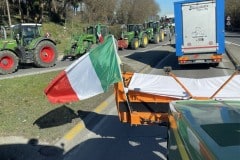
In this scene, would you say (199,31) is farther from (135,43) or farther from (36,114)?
(135,43)

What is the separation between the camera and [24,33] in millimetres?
20781

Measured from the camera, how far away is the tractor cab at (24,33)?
2067 centimetres

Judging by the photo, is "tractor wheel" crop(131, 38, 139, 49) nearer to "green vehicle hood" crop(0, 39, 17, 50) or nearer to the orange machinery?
"green vehicle hood" crop(0, 39, 17, 50)

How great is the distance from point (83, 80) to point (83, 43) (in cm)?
2043

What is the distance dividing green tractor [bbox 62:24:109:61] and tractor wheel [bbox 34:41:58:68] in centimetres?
344

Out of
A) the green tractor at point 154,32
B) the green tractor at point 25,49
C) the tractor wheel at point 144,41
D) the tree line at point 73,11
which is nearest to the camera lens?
the green tractor at point 25,49

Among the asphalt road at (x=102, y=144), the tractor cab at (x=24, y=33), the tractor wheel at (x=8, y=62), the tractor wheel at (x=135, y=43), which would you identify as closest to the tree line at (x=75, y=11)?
the tractor wheel at (x=135, y=43)

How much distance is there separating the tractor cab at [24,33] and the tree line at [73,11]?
14048mm

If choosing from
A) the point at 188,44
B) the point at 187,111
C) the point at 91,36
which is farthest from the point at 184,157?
the point at 91,36

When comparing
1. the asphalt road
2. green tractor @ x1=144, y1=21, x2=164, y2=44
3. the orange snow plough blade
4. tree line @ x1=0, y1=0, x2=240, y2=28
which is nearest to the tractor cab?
tree line @ x1=0, y1=0, x2=240, y2=28

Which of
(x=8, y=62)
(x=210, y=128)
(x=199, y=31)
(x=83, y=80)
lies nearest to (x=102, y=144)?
(x=83, y=80)

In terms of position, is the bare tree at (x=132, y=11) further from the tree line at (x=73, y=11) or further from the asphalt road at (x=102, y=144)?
the asphalt road at (x=102, y=144)

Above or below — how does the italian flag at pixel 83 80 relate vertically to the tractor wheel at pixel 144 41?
above

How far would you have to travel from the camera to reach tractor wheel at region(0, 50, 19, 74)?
1947 cm
